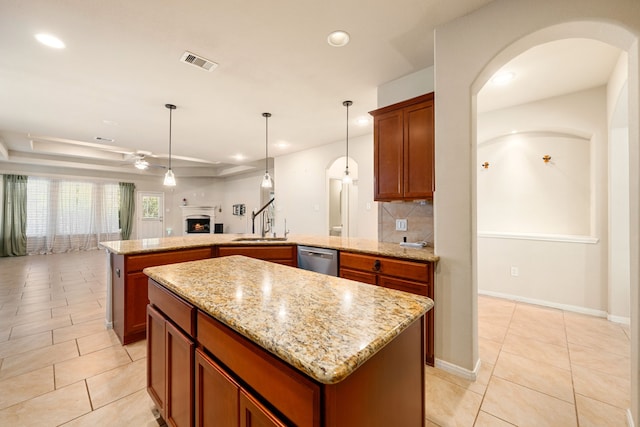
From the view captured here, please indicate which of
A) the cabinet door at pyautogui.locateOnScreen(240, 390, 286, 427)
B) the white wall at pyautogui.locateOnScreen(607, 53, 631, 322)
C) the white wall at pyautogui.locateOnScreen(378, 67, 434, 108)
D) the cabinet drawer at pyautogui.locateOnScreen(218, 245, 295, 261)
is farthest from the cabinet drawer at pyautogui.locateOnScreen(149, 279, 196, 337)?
the white wall at pyautogui.locateOnScreen(607, 53, 631, 322)

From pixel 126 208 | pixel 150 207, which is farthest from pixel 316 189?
pixel 126 208

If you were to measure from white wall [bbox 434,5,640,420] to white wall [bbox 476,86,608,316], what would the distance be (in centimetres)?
209

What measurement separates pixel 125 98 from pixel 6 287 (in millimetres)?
3712

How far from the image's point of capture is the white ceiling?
74.3 inches

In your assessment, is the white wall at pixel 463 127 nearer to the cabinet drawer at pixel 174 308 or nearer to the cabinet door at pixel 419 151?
the cabinet door at pixel 419 151

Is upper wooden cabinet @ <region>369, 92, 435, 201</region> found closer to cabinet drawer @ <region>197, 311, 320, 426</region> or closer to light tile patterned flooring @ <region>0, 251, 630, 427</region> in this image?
light tile patterned flooring @ <region>0, 251, 630, 427</region>

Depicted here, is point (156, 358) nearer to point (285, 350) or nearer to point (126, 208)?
point (285, 350)

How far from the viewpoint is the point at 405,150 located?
2.57 metres

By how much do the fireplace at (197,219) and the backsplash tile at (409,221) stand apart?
7.90m

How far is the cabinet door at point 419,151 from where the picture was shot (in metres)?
2.40

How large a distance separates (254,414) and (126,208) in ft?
31.7

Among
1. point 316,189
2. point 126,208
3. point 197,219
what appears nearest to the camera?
point 316,189

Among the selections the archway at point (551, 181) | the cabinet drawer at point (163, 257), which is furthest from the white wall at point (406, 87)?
the cabinet drawer at point (163, 257)

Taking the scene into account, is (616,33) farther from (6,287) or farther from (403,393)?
(6,287)
